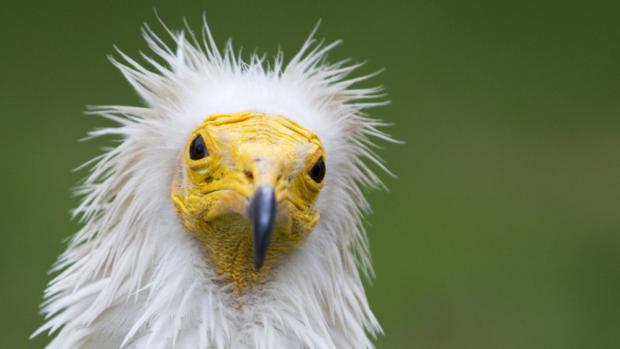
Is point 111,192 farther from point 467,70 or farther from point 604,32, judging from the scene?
point 604,32

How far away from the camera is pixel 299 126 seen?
277 cm

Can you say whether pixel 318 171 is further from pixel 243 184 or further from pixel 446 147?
pixel 446 147

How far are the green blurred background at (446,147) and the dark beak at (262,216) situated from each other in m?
3.00

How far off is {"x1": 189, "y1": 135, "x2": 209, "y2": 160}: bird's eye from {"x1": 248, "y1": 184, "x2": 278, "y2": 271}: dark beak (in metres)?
0.24

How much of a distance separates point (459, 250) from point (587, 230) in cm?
77

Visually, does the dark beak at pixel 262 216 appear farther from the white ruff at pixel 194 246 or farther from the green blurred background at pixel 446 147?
the green blurred background at pixel 446 147

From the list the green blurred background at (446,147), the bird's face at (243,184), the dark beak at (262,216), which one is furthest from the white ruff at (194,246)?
the green blurred background at (446,147)

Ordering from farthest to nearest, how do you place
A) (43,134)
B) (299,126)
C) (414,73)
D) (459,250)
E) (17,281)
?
(414,73), (43,134), (459,250), (17,281), (299,126)

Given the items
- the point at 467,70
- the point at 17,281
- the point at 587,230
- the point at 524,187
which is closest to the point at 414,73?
the point at 467,70

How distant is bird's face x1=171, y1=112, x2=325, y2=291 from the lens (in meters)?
2.61

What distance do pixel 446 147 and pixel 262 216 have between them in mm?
4350

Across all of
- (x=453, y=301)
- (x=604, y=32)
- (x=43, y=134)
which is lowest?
(x=453, y=301)

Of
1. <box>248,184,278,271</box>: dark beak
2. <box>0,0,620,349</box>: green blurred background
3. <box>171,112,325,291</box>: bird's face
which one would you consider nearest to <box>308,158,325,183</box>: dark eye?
<box>171,112,325,291</box>: bird's face

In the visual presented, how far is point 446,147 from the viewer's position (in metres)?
6.73
